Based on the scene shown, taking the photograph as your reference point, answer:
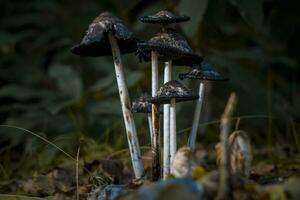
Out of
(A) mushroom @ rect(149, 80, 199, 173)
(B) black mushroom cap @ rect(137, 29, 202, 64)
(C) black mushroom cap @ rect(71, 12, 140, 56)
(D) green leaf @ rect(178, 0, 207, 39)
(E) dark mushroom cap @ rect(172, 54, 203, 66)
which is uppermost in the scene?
(D) green leaf @ rect(178, 0, 207, 39)

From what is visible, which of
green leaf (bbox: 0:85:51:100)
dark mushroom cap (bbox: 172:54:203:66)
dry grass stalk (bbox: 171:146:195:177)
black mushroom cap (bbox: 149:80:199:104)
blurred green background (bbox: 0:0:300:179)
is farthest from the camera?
green leaf (bbox: 0:85:51:100)

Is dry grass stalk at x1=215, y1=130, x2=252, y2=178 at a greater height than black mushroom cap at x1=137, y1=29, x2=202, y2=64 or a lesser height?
lesser

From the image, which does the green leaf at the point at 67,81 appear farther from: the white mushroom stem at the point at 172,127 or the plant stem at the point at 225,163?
the plant stem at the point at 225,163

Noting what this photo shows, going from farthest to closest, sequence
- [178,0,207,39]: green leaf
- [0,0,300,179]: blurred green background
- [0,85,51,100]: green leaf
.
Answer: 1. [0,85,51,100]: green leaf
2. [0,0,300,179]: blurred green background
3. [178,0,207,39]: green leaf

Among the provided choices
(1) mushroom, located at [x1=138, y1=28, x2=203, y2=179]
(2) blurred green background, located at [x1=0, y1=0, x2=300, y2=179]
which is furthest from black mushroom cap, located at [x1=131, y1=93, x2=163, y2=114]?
(2) blurred green background, located at [x1=0, y1=0, x2=300, y2=179]

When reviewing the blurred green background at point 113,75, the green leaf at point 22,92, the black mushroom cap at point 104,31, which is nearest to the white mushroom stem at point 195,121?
the black mushroom cap at point 104,31

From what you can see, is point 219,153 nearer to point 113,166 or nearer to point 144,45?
point 144,45

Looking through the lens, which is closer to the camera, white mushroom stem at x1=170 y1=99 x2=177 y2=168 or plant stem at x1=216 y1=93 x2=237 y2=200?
plant stem at x1=216 y1=93 x2=237 y2=200

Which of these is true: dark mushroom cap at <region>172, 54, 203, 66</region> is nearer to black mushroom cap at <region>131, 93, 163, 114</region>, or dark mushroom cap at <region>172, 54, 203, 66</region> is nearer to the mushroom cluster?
the mushroom cluster

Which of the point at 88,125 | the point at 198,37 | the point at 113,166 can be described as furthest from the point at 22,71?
the point at 113,166
